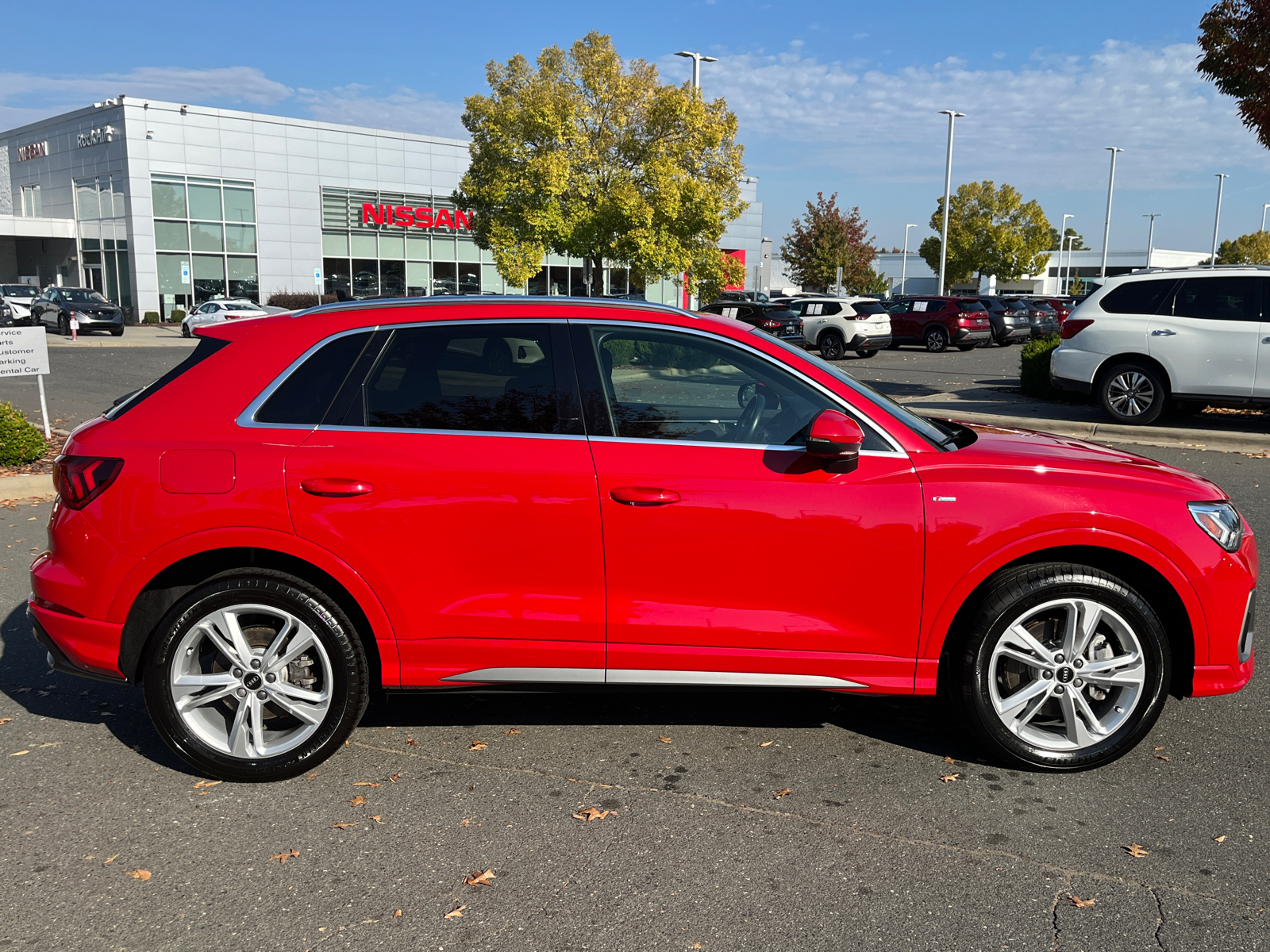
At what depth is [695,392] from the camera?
4035 mm

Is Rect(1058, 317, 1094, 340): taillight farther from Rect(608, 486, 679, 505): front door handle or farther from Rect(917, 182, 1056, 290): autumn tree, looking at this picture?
Rect(917, 182, 1056, 290): autumn tree

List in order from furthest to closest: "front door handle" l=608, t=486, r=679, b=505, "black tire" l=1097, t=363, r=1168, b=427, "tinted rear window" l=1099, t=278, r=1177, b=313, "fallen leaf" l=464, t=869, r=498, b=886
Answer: "black tire" l=1097, t=363, r=1168, b=427 → "tinted rear window" l=1099, t=278, r=1177, b=313 → "front door handle" l=608, t=486, r=679, b=505 → "fallen leaf" l=464, t=869, r=498, b=886

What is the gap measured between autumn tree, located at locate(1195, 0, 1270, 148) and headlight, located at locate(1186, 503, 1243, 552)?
36.9 ft

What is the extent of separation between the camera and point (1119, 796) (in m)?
3.79

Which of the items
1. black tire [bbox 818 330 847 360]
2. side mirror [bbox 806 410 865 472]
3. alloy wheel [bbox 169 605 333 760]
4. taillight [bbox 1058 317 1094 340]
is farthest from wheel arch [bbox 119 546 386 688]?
black tire [bbox 818 330 847 360]

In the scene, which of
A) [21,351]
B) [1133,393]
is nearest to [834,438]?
[21,351]

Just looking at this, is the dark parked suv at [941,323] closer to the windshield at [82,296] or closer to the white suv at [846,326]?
the white suv at [846,326]

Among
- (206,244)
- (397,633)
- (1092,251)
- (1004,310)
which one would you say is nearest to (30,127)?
(206,244)

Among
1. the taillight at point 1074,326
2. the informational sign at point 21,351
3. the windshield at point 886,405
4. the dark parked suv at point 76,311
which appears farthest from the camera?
the dark parked suv at point 76,311

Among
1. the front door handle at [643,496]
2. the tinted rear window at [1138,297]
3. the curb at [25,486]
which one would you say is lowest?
the curb at [25,486]

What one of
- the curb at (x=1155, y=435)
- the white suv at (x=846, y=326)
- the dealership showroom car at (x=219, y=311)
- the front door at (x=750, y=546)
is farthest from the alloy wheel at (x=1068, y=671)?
the dealership showroom car at (x=219, y=311)

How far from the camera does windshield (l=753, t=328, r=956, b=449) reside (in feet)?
12.9

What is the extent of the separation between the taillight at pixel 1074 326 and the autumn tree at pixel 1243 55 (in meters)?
3.31

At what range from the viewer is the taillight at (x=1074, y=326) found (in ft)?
41.8
